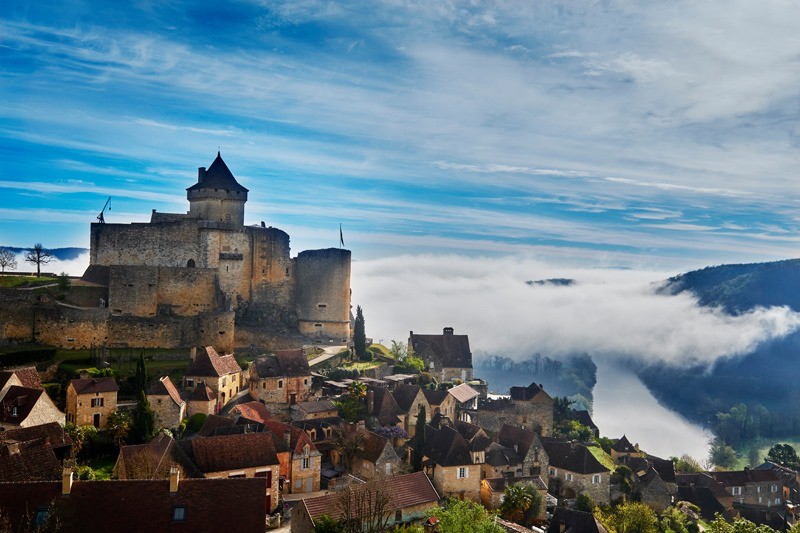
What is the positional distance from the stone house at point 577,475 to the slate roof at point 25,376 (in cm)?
3161

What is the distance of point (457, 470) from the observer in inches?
1521

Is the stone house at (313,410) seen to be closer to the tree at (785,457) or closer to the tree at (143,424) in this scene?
the tree at (143,424)

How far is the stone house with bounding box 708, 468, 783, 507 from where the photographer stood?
61.4 m

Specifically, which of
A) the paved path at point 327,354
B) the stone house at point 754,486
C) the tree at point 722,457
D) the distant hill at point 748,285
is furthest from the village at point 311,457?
the distant hill at point 748,285

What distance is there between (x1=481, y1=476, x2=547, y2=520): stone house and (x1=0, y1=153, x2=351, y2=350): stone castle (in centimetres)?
1999

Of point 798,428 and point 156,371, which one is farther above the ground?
point 156,371

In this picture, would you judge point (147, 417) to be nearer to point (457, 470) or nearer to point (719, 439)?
point (457, 470)

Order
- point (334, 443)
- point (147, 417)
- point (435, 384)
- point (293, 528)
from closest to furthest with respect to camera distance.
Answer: point (293, 528), point (147, 417), point (334, 443), point (435, 384)

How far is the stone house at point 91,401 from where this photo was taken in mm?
36156

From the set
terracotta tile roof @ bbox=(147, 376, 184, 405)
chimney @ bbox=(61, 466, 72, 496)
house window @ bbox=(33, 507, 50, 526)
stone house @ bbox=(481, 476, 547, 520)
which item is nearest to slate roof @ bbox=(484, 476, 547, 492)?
stone house @ bbox=(481, 476, 547, 520)

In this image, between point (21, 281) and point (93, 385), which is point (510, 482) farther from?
point (21, 281)

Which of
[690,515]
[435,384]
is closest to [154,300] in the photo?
[435,384]

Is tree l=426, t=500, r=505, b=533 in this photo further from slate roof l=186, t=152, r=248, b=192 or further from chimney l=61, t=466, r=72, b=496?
slate roof l=186, t=152, r=248, b=192

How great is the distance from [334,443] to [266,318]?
18.0 meters
